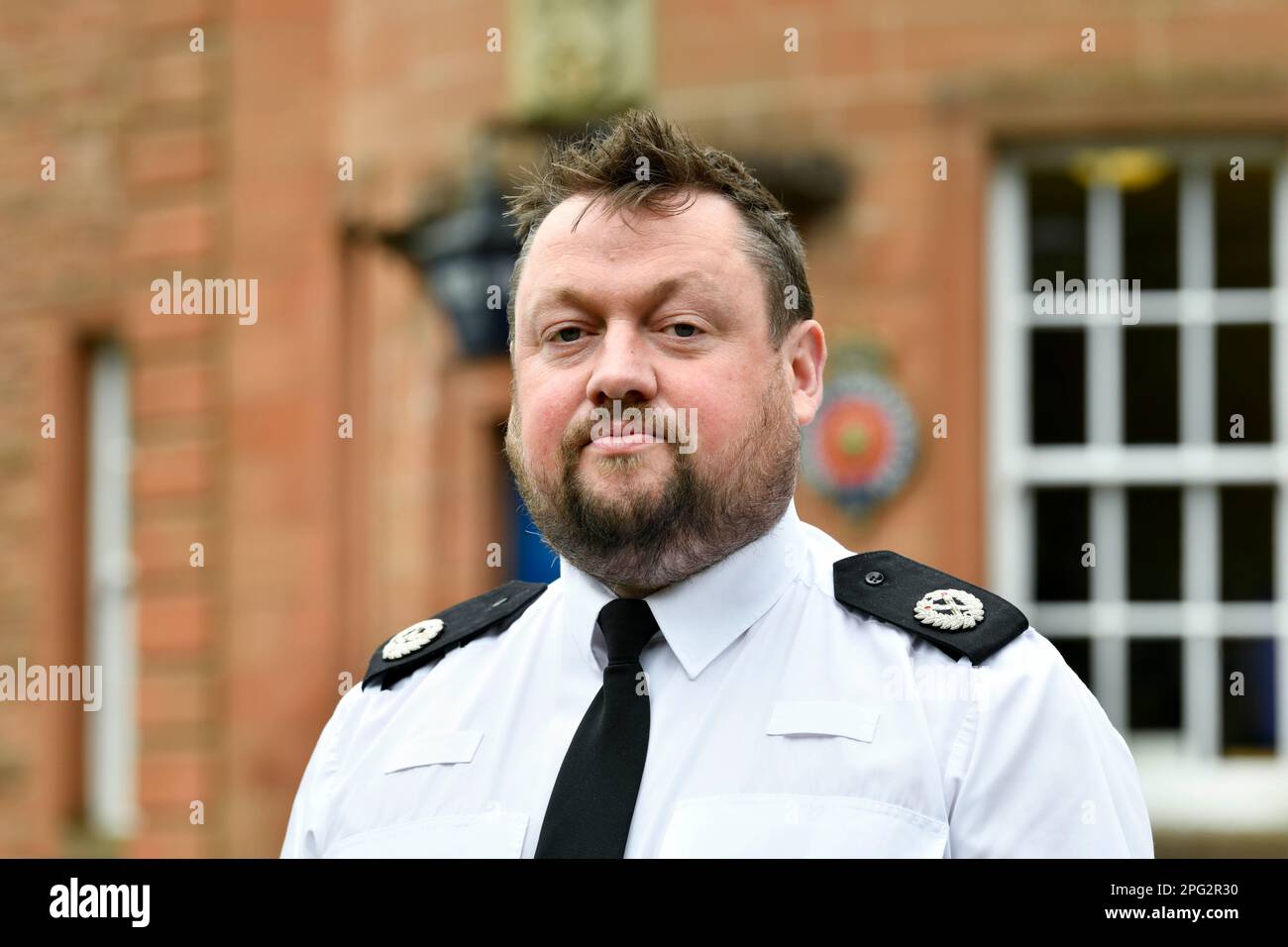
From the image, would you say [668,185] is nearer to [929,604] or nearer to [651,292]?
[651,292]

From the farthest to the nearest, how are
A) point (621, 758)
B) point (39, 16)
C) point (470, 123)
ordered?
point (39, 16) → point (470, 123) → point (621, 758)

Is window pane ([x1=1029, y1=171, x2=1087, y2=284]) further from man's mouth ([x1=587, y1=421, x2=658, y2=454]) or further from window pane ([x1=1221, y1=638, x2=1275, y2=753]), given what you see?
man's mouth ([x1=587, y1=421, x2=658, y2=454])

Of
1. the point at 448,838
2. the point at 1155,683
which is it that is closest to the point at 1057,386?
the point at 1155,683

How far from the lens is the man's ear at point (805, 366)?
2.23 m

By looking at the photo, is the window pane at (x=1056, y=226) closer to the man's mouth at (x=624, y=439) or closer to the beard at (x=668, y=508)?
the beard at (x=668, y=508)

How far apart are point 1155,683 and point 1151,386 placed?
99 cm

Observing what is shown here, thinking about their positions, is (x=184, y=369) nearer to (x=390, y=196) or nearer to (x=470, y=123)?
(x=390, y=196)

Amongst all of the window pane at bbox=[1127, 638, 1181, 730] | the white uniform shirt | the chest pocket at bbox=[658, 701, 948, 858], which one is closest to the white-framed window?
the window pane at bbox=[1127, 638, 1181, 730]

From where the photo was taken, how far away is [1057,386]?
5.89 meters

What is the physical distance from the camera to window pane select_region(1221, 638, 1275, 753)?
5.75 metres

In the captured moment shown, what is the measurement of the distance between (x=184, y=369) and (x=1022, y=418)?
341 centimetres
